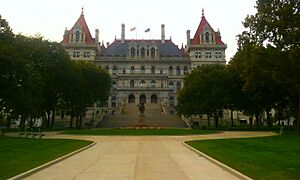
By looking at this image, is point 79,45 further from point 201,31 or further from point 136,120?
point 136,120

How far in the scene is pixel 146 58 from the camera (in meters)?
116

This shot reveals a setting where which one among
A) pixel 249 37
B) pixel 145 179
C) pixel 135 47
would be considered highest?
pixel 135 47

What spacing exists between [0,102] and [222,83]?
32.2 metres

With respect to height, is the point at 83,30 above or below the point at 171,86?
above

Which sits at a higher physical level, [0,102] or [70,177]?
[0,102]

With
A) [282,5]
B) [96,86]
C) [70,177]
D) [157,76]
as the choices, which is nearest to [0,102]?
[96,86]

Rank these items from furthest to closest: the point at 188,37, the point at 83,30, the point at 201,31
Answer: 1. the point at 188,37
2. the point at 201,31
3. the point at 83,30

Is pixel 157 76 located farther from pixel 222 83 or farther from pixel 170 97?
pixel 222 83

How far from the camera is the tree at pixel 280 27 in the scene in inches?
1382

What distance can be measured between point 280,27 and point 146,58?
81561mm

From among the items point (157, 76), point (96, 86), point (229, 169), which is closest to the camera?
point (229, 169)

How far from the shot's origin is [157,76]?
110 m

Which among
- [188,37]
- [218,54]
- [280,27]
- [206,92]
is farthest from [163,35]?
[280,27]

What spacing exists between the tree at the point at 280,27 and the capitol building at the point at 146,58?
70683mm
